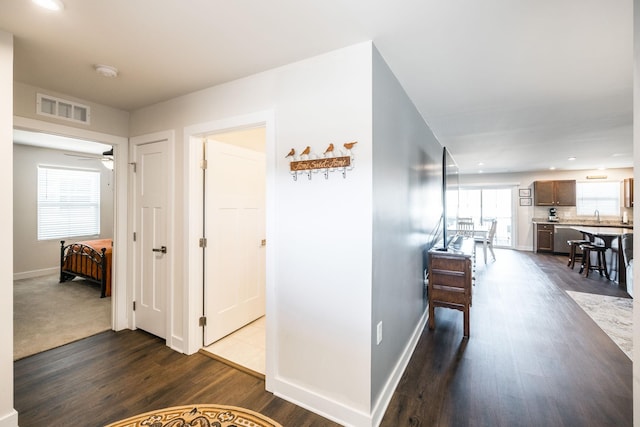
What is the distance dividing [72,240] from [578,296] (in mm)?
9410

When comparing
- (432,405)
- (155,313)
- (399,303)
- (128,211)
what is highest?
(128,211)

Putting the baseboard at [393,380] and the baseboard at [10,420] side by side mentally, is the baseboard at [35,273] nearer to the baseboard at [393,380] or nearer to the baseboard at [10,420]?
the baseboard at [10,420]

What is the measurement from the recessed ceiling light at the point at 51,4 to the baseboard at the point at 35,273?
5940 mm

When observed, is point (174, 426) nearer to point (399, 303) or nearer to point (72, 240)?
point (399, 303)

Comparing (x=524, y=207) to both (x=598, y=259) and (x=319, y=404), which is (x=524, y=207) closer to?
(x=598, y=259)

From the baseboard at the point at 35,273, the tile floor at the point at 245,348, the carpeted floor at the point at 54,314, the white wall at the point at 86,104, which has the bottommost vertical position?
the tile floor at the point at 245,348

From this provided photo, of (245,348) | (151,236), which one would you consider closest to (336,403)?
(245,348)

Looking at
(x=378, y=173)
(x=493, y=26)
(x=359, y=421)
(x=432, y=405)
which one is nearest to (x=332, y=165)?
(x=378, y=173)

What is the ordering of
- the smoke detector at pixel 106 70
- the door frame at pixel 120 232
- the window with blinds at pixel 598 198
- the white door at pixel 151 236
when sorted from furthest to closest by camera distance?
the window with blinds at pixel 598 198 → the door frame at pixel 120 232 → the white door at pixel 151 236 → the smoke detector at pixel 106 70

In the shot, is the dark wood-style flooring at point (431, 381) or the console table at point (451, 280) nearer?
the dark wood-style flooring at point (431, 381)

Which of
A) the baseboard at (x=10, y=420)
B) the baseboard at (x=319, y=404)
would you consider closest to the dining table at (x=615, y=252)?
the baseboard at (x=319, y=404)

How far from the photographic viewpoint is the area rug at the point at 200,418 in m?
1.76

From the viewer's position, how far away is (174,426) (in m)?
1.75

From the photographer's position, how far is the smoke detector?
2.11m
